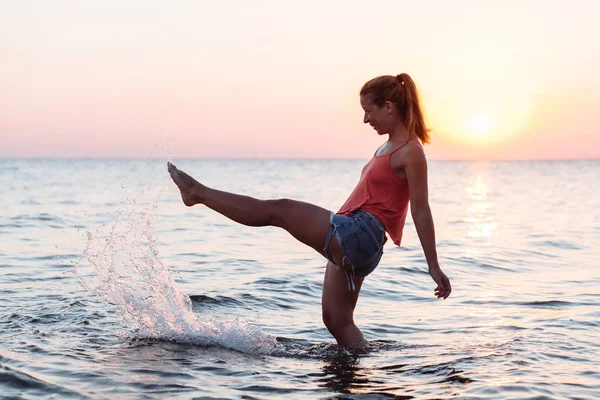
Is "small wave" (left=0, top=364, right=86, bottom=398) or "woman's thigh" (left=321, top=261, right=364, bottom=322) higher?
"woman's thigh" (left=321, top=261, right=364, bottom=322)

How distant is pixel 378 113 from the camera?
530 centimetres

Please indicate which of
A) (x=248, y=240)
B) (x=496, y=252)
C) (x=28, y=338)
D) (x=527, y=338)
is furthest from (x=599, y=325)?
(x=248, y=240)

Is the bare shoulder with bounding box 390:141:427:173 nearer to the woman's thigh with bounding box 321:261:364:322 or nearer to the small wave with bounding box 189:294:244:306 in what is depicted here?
the woman's thigh with bounding box 321:261:364:322

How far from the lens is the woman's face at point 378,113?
5.29 m

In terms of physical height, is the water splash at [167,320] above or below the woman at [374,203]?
below

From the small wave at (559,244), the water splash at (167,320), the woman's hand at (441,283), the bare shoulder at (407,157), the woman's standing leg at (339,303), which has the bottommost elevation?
the water splash at (167,320)

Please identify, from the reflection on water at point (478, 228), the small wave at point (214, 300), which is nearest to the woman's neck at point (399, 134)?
the small wave at point (214, 300)

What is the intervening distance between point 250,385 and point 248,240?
1045 centimetres

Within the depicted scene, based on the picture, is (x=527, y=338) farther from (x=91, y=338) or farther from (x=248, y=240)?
(x=248, y=240)

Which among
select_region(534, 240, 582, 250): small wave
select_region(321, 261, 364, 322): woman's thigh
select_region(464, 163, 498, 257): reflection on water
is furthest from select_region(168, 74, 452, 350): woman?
select_region(534, 240, 582, 250): small wave

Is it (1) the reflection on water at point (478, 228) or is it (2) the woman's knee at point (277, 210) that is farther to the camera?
(1) the reflection on water at point (478, 228)

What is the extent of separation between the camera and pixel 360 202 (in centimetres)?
532

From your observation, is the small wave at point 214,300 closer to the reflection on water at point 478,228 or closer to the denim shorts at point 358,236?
the denim shorts at point 358,236

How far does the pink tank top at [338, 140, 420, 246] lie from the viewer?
17.1ft
